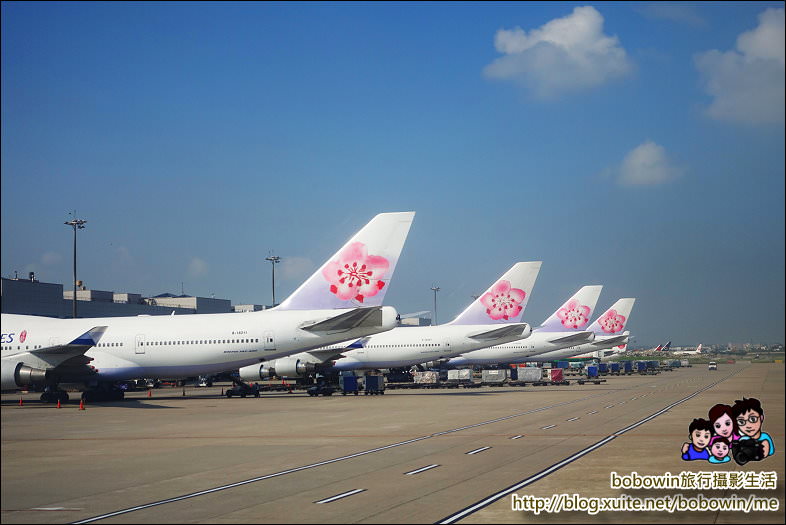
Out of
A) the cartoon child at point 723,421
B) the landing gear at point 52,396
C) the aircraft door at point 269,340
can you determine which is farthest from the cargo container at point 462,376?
the cartoon child at point 723,421

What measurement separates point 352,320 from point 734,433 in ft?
121

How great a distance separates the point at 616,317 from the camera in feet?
394

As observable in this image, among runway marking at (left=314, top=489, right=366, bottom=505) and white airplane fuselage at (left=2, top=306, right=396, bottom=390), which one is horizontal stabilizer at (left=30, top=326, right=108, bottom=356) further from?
runway marking at (left=314, top=489, right=366, bottom=505)

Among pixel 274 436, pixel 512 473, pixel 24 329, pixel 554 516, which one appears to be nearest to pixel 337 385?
pixel 24 329

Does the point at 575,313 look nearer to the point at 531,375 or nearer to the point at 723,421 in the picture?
the point at 531,375

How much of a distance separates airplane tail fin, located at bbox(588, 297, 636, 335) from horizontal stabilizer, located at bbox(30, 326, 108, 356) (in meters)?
82.8

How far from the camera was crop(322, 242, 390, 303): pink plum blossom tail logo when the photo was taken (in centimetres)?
5422

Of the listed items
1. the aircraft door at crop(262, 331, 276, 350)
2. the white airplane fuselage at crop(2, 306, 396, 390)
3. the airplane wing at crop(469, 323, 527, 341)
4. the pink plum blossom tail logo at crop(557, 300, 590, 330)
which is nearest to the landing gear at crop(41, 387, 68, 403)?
the white airplane fuselage at crop(2, 306, 396, 390)

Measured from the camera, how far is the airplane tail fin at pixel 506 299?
72.5 meters

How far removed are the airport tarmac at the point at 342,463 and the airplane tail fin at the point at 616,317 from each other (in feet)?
260

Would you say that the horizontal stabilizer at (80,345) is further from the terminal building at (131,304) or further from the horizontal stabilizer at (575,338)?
the horizontal stabilizer at (575,338)

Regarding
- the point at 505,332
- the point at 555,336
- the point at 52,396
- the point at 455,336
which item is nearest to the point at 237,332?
the point at 52,396

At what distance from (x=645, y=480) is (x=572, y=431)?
539 inches

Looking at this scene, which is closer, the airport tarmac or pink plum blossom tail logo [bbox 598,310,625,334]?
the airport tarmac
